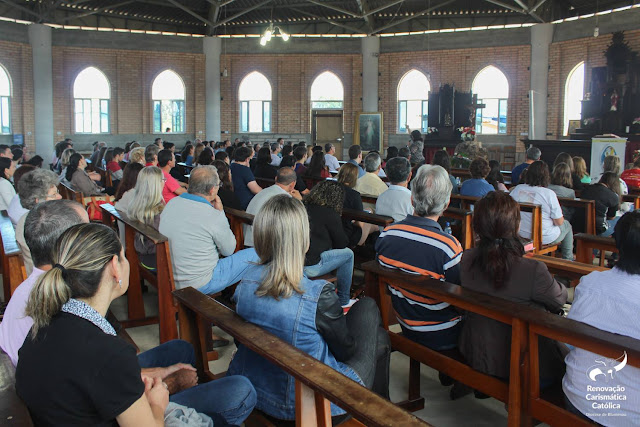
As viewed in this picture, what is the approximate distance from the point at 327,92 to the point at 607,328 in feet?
60.1

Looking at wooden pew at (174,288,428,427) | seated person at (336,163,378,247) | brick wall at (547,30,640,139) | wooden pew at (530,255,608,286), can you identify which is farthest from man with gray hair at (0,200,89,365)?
brick wall at (547,30,640,139)

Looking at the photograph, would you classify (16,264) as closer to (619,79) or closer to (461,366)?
(461,366)

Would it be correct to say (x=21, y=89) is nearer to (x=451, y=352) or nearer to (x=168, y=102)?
(x=168, y=102)

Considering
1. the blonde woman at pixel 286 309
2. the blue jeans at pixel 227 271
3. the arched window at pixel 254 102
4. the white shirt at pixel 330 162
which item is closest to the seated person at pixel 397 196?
the blue jeans at pixel 227 271

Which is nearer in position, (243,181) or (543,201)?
(543,201)

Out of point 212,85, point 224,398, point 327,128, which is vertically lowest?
point 224,398

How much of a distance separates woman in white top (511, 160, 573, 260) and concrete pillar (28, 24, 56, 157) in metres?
15.4

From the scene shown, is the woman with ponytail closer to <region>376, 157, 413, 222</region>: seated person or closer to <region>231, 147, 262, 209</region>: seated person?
<region>376, 157, 413, 222</region>: seated person

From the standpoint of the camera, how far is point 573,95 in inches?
672

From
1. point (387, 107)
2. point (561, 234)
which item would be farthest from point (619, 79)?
point (561, 234)

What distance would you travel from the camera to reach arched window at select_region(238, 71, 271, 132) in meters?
19.9

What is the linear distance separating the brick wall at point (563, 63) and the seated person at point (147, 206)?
47.5 ft

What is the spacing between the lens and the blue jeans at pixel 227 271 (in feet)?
12.8

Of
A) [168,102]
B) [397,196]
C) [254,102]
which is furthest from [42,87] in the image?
[397,196]
